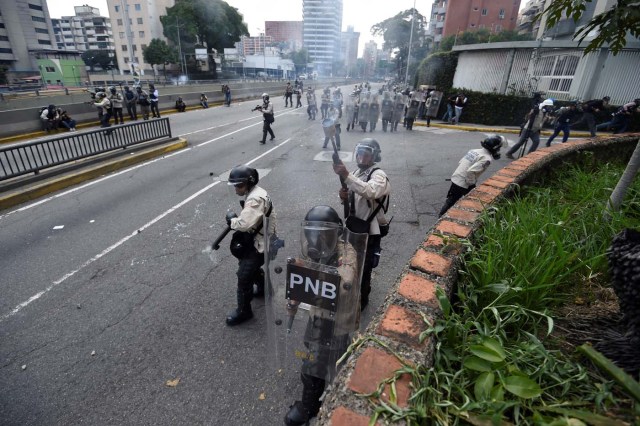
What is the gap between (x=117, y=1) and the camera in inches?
2527

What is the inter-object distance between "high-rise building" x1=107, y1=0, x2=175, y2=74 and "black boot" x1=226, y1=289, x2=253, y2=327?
69.4m

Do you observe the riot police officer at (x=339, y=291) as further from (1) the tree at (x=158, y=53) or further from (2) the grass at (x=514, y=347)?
(1) the tree at (x=158, y=53)

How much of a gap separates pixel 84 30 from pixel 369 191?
122838mm

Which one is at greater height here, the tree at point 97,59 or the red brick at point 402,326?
the tree at point 97,59

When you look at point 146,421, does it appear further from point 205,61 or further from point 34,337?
point 205,61

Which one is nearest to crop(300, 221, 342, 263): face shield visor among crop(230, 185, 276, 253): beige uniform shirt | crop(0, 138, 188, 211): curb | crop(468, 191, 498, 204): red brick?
crop(230, 185, 276, 253): beige uniform shirt

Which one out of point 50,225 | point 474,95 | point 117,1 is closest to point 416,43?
point 474,95

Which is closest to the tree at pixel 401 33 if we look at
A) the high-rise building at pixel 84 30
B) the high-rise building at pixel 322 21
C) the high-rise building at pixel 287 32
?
the high-rise building at pixel 322 21

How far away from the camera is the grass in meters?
1.01

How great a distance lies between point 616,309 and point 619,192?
149 centimetres

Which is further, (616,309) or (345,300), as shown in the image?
(345,300)

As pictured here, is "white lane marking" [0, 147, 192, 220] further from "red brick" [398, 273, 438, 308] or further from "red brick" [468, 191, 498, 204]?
"red brick" [468, 191, 498, 204]

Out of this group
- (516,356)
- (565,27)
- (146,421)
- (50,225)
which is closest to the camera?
(516,356)

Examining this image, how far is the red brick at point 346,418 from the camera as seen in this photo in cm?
102
